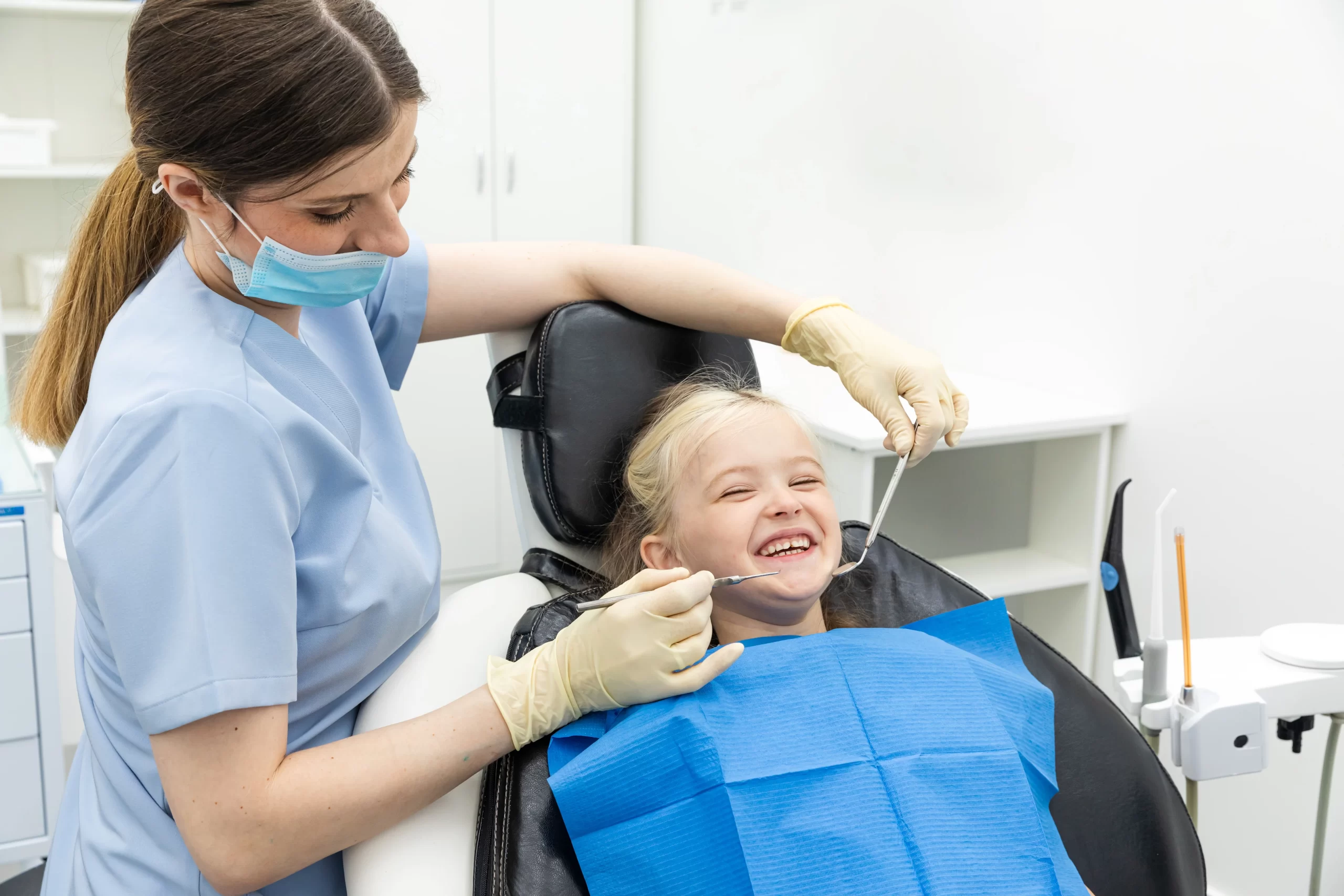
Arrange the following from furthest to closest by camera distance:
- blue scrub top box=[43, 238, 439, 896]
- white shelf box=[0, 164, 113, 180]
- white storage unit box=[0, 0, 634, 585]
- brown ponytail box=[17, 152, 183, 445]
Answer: white storage unit box=[0, 0, 634, 585] < white shelf box=[0, 164, 113, 180] < brown ponytail box=[17, 152, 183, 445] < blue scrub top box=[43, 238, 439, 896]

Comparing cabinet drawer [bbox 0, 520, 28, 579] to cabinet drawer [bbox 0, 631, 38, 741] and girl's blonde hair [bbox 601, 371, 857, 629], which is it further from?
girl's blonde hair [bbox 601, 371, 857, 629]

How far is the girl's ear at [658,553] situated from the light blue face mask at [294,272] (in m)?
0.47

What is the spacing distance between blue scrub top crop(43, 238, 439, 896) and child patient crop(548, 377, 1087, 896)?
245 millimetres

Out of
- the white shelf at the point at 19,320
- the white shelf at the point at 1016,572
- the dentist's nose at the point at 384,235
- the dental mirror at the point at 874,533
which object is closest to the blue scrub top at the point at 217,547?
the dentist's nose at the point at 384,235

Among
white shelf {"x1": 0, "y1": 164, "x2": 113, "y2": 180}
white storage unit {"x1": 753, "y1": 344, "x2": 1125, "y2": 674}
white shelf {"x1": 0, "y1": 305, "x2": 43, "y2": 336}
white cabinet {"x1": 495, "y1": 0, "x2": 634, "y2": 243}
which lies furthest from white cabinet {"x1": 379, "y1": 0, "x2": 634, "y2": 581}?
white storage unit {"x1": 753, "y1": 344, "x2": 1125, "y2": 674}

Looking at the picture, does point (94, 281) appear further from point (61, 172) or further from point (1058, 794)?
point (61, 172)

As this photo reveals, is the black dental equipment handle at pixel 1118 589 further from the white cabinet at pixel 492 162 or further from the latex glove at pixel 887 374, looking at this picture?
the white cabinet at pixel 492 162

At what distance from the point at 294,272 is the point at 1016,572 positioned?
1.40 metres

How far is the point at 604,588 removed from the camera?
51.2 inches

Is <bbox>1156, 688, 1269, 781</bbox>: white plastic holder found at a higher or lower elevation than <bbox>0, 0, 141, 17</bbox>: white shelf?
lower

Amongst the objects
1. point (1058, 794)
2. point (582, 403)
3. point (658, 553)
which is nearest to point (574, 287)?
point (582, 403)

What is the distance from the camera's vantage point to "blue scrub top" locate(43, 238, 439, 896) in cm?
82

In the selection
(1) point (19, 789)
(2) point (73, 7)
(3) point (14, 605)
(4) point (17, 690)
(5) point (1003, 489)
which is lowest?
(1) point (19, 789)

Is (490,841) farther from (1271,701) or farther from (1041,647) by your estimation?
(1271,701)
